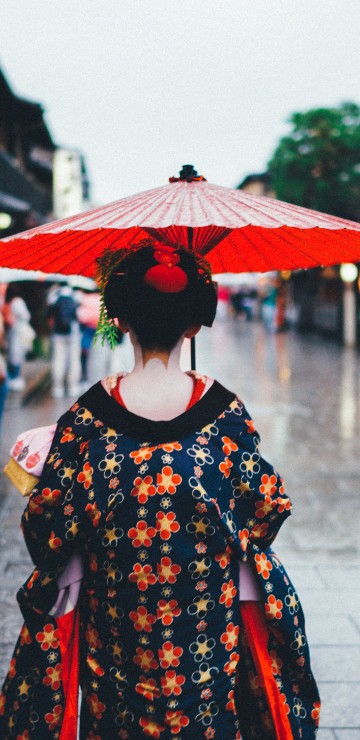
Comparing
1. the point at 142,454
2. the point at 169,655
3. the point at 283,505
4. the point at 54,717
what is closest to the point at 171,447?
the point at 142,454

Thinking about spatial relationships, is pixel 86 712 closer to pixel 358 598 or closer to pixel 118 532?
pixel 118 532

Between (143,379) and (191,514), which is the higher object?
(143,379)

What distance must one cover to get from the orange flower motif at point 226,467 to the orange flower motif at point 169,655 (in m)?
0.44

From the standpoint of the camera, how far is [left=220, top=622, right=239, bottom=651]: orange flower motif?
1962mm

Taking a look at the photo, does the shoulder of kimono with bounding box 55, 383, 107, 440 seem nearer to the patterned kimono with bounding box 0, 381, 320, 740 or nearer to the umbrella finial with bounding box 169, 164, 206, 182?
the patterned kimono with bounding box 0, 381, 320, 740

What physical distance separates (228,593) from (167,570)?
0.21 meters

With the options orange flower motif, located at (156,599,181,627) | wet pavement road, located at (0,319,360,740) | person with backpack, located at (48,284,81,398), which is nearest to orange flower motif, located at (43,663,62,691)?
orange flower motif, located at (156,599,181,627)

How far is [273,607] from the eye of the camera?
202 centimetres

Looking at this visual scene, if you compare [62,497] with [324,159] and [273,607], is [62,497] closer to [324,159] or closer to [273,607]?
[273,607]

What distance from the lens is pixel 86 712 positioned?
2.06 m

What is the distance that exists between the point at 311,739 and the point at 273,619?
16.5 inches

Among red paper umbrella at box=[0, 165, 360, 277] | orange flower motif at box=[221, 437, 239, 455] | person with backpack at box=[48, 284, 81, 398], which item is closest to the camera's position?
orange flower motif at box=[221, 437, 239, 455]

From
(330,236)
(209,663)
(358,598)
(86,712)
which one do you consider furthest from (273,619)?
(358,598)

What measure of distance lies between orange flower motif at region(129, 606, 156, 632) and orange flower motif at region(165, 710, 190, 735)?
21 centimetres
